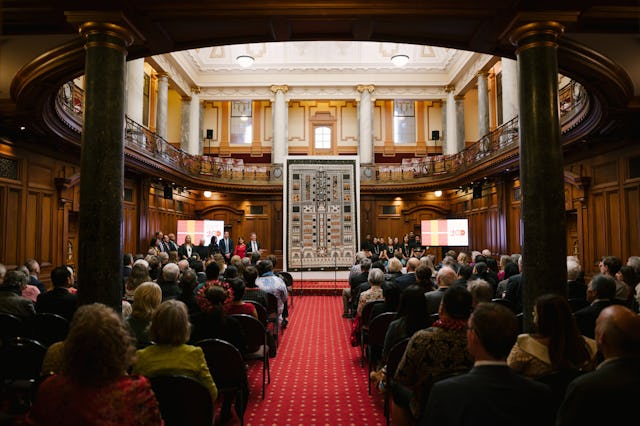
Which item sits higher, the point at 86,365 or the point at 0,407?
the point at 86,365

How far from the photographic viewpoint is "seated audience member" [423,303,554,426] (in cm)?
146

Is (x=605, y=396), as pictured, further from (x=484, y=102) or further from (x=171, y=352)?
(x=484, y=102)

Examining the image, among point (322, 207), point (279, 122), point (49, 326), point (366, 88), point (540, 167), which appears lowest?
point (49, 326)

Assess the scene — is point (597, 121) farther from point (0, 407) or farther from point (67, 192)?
point (67, 192)

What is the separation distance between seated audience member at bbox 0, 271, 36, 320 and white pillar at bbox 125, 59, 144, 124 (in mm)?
9789

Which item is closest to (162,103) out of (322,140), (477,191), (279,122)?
(279,122)

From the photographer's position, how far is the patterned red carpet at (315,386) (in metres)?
3.60

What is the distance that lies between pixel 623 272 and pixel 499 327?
4.08m

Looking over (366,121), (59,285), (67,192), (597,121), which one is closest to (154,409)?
(59,285)

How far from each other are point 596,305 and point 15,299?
4.90m

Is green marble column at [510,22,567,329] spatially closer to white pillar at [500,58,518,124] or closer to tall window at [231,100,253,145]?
white pillar at [500,58,518,124]

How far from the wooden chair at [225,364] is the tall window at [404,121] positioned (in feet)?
62.1

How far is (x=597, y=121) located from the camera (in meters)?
7.00

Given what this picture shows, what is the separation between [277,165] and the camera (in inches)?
683
